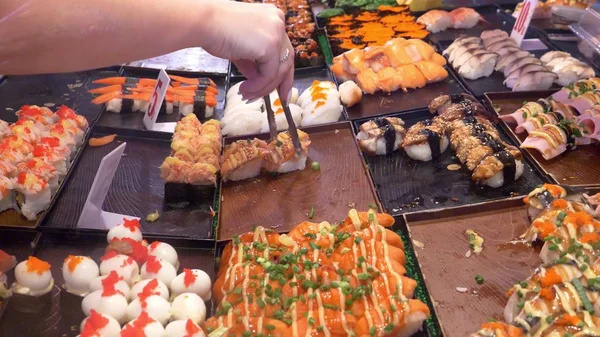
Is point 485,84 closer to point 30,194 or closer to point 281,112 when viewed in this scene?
point 281,112

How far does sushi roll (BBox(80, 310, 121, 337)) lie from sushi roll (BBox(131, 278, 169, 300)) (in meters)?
0.24

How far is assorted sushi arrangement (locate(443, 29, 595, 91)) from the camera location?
496 cm

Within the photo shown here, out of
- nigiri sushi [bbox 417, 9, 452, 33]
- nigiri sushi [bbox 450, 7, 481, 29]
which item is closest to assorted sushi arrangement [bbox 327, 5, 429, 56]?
nigiri sushi [bbox 417, 9, 452, 33]

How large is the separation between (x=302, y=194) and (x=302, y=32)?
2.96 m

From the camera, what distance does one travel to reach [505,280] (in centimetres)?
308

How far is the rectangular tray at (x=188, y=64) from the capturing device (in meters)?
5.62

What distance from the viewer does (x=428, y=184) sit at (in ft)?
13.2

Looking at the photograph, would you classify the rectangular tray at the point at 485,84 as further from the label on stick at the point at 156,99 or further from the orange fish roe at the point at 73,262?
the orange fish roe at the point at 73,262

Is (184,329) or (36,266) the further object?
(36,266)

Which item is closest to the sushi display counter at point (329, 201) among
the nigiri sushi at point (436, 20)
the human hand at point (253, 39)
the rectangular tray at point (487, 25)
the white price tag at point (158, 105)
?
the white price tag at point (158, 105)

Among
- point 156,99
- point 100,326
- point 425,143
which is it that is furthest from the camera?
point 156,99

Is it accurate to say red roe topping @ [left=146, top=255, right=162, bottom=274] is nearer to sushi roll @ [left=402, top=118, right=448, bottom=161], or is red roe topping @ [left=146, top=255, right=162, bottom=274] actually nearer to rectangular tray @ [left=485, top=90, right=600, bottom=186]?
sushi roll @ [left=402, top=118, right=448, bottom=161]

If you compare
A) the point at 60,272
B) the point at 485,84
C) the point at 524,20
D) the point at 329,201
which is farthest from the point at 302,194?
the point at 524,20

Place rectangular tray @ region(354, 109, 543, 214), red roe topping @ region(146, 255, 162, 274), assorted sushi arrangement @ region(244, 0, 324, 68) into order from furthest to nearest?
assorted sushi arrangement @ region(244, 0, 324, 68) < rectangular tray @ region(354, 109, 543, 214) < red roe topping @ region(146, 255, 162, 274)
